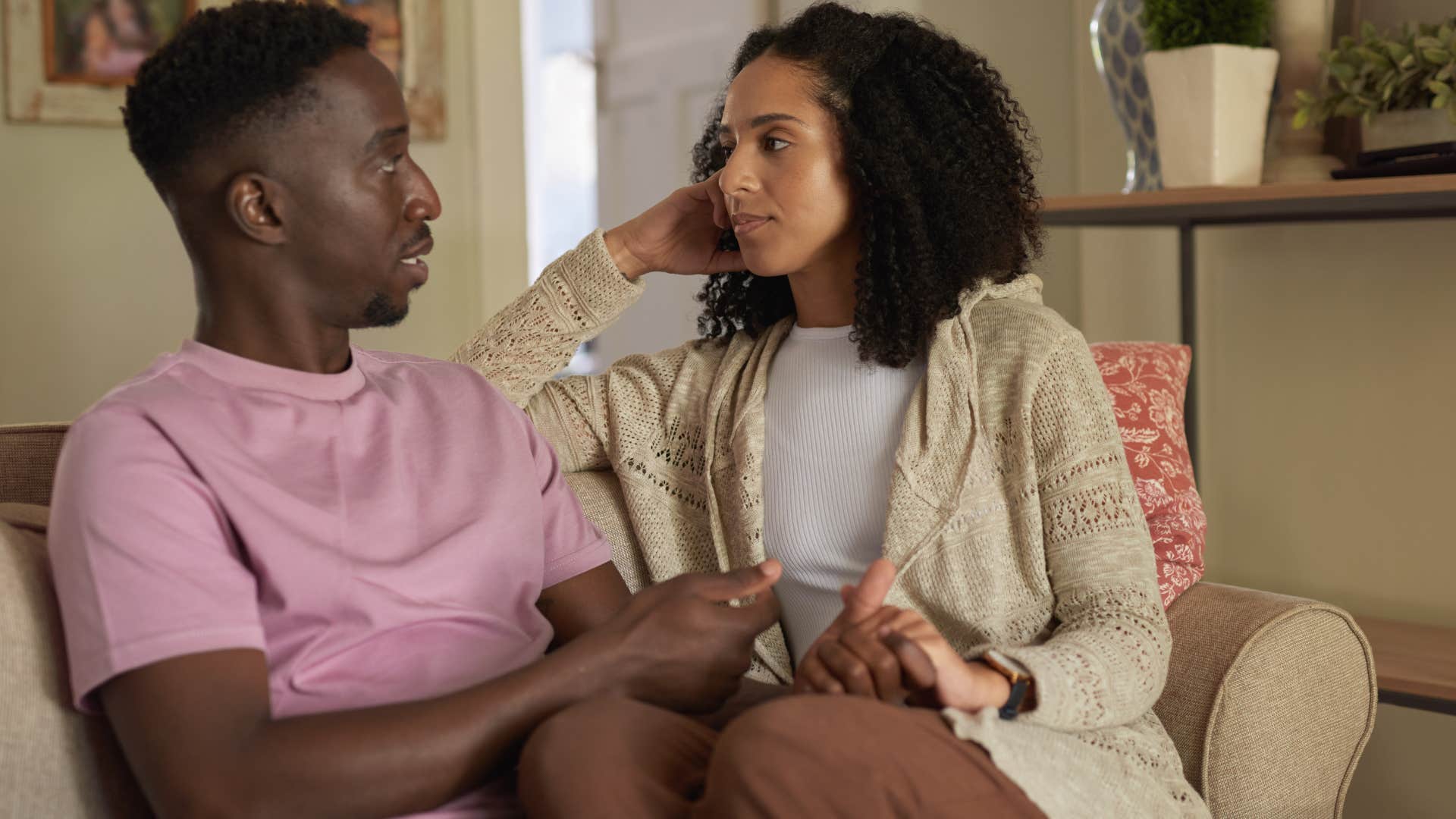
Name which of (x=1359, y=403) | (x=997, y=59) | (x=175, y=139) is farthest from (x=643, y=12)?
(x=175, y=139)

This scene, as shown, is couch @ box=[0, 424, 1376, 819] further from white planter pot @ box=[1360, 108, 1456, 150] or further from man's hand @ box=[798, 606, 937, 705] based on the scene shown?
white planter pot @ box=[1360, 108, 1456, 150]

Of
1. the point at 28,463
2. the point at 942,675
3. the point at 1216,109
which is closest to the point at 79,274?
the point at 28,463

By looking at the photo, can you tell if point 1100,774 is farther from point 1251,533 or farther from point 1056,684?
point 1251,533

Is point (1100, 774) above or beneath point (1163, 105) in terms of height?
beneath

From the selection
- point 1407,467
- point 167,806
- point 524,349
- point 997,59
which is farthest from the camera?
point 997,59

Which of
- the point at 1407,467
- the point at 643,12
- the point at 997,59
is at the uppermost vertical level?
the point at 643,12

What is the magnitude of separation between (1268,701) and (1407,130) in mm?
915

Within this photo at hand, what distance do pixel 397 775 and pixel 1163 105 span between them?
162cm

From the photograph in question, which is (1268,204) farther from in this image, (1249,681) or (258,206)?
(258,206)

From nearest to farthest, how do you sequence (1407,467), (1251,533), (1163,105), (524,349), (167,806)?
(167,806), (524,349), (1163,105), (1407,467), (1251,533)

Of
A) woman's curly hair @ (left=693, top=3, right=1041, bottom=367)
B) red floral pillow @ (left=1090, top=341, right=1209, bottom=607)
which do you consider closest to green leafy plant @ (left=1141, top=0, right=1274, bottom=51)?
red floral pillow @ (left=1090, top=341, right=1209, bottom=607)

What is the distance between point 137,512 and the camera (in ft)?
3.30

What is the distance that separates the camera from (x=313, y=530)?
1.12m

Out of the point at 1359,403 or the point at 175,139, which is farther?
the point at 1359,403
